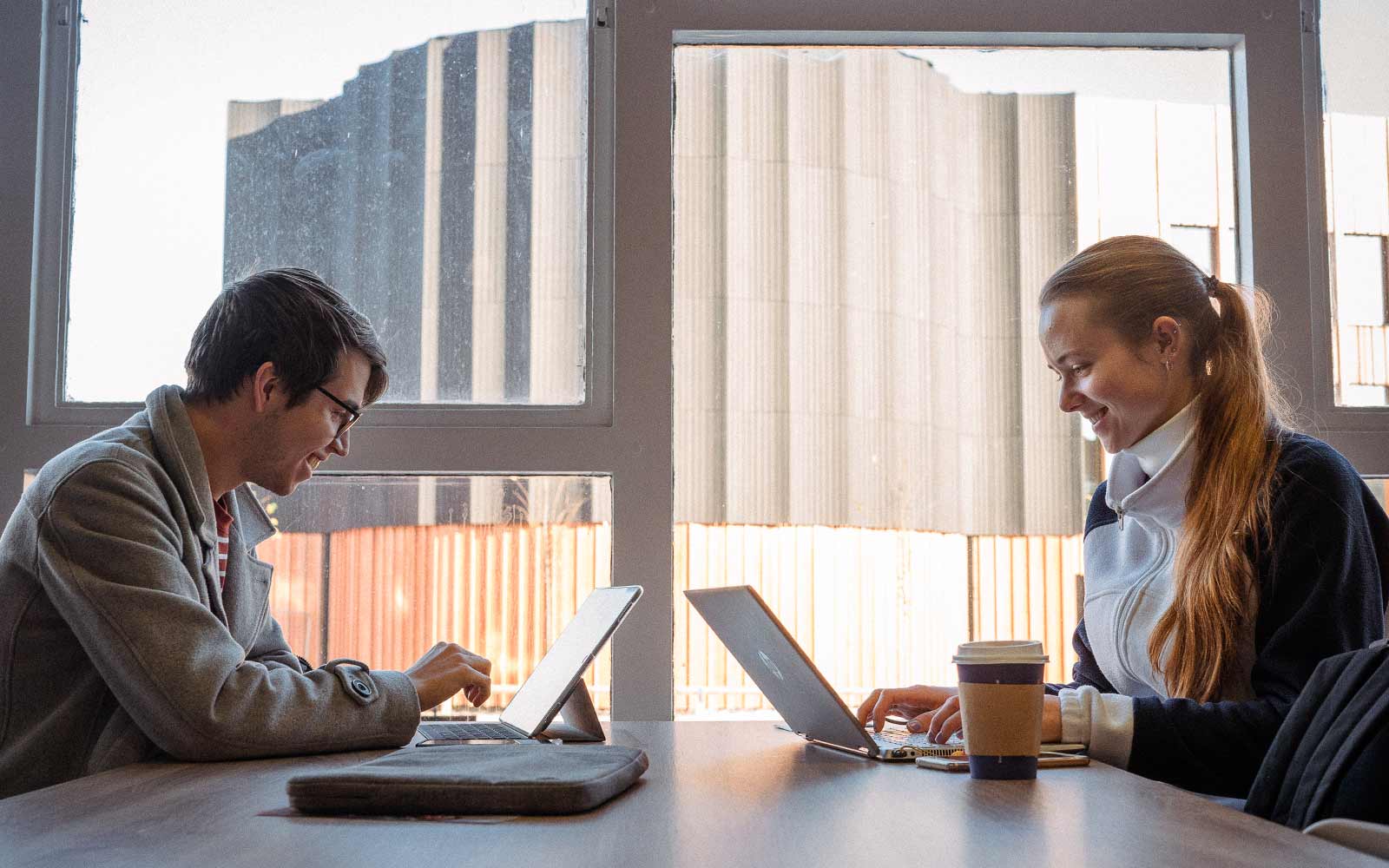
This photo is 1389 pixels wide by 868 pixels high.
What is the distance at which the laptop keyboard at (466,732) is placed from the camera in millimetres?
1620

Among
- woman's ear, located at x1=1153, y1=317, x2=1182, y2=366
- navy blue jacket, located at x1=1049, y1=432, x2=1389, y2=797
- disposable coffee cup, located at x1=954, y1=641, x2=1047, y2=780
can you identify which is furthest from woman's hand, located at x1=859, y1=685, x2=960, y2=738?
woman's ear, located at x1=1153, y1=317, x2=1182, y2=366

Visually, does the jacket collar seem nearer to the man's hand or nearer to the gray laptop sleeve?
the man's hand

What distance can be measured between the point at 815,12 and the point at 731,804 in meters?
1.73

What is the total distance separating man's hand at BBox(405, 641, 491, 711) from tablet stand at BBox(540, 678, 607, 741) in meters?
0.11

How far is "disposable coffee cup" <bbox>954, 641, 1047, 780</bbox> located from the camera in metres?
1.14

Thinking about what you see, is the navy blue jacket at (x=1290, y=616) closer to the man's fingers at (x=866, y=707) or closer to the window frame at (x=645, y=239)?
the man's fingers at (x=866, y=707)

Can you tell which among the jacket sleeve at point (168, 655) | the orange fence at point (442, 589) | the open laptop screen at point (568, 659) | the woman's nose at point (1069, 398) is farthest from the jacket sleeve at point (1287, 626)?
the orange fence at point (442, 589)

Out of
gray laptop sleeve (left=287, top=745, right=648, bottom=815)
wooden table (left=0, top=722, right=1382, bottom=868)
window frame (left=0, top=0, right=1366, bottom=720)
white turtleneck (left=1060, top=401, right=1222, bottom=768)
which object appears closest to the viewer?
wooden table (left=0, top=722, right=1382, bottom=868)

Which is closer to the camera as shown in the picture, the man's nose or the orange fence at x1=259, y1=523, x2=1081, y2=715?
the man's nose

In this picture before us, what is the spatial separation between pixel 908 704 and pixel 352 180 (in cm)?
145

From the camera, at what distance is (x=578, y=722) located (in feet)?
5.58

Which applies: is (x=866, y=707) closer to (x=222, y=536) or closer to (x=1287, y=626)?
(x=1287, y=626)

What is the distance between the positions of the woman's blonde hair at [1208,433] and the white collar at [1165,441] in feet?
0.07

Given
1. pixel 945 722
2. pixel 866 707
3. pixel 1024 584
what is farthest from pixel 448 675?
pixel 1024 584
